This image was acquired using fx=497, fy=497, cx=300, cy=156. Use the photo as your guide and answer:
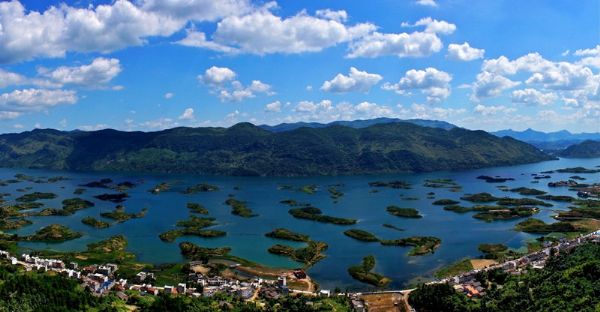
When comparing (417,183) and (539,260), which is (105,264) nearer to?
(539,260)

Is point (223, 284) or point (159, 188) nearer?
point (223, 284)

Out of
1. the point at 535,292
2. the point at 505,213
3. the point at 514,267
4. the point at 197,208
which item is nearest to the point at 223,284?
the point at 535,292

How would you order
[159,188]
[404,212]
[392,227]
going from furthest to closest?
[159,188]
[404,212]
[392,227]

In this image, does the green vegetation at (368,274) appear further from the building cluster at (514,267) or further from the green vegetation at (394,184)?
the green vegetation at (394,184)

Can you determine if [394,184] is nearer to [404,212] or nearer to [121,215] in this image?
[404,212]

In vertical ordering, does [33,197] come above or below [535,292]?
above

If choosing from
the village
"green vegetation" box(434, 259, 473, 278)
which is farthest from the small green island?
the village

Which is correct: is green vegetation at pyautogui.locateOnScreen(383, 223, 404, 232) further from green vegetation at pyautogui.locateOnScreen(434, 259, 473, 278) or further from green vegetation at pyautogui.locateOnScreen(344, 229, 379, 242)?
green vegetation at pyautogui.locateOnScreen(434, 259, 473, 278)
